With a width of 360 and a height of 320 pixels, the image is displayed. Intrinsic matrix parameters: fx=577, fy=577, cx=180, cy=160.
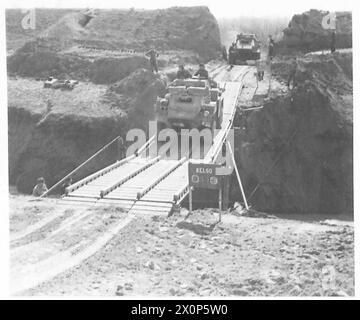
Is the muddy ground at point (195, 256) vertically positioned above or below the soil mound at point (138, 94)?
below

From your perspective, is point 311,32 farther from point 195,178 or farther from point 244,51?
point 195,178

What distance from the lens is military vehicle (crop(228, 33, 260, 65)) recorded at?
32.5 m

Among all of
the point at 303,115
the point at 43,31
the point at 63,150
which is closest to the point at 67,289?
the point at 63,150

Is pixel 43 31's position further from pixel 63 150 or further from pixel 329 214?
pixel 329 214

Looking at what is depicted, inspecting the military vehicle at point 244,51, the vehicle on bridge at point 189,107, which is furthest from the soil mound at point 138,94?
the military vehicle at point 244,51

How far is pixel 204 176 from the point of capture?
1246 cm

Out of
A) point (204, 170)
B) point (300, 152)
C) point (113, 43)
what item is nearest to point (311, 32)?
point (113, 43)

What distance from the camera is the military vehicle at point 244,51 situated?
32531 mm

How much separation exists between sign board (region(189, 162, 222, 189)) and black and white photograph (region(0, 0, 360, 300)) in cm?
3

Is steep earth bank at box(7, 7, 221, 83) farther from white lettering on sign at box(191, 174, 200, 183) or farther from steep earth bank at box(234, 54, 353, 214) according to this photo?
white lettering on sign at box(191, 174, 200, 183)

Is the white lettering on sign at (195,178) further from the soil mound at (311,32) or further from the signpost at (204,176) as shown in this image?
the soil mound at (311,32)

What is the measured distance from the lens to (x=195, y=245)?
10.9 metres

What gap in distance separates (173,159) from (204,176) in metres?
5.97

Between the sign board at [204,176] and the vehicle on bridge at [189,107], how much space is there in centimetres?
742
